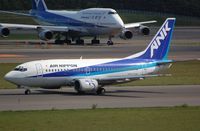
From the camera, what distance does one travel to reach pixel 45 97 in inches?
1630

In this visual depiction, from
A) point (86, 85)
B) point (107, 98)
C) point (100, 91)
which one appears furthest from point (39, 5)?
point (107, 98)

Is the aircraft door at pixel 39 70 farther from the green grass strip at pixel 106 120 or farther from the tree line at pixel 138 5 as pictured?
the tree line at pixel 138 5

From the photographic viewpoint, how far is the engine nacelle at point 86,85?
140 feet

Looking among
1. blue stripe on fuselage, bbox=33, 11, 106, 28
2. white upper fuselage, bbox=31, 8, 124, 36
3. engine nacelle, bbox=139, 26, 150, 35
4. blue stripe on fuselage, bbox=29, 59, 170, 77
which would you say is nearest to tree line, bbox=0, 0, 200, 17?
blue stripe on fuselage, bbox=33, 11, 106, 28

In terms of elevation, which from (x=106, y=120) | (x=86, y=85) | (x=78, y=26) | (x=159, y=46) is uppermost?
(x=159, y=46)

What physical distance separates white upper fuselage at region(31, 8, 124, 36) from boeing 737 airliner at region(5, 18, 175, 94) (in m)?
49.4

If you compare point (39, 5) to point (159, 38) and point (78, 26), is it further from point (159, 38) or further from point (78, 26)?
point (159, 38)

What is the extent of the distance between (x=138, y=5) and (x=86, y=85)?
131205mm

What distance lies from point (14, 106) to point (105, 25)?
61134 mm

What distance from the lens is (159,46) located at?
4700cm

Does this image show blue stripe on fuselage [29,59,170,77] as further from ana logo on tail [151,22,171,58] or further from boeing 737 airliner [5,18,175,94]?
ana logo on tail [151,22,171,58]

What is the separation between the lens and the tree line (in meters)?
167

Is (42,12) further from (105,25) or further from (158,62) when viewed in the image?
(158,62)

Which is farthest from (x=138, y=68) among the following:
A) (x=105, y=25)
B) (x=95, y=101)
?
(x=105, y=25)
